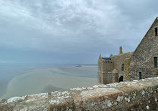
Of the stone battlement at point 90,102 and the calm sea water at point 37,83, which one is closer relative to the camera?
the stone battlement at point 90,102

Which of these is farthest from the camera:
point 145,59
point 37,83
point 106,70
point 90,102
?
point 37,83

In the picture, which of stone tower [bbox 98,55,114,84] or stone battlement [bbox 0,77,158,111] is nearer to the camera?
stone battlement [bbox 0,77,158,111]

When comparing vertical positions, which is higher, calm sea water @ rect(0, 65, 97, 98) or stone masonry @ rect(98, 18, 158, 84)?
stone masonry @ rect(98, 18, 158, 84)

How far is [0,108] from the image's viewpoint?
1288 millimetres

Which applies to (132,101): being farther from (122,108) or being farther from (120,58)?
(120,58)

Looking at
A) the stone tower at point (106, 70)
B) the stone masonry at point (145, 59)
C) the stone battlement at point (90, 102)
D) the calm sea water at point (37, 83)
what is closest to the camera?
the stone battlement at point (90, 102)

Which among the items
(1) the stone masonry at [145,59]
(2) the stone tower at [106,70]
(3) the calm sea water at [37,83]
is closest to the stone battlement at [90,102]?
(1) the stone masonry at [145,59]

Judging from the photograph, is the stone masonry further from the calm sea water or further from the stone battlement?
the calm sea water

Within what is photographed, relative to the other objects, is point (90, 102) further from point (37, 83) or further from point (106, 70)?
point (37, 83)

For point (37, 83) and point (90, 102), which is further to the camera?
point (37, 83)

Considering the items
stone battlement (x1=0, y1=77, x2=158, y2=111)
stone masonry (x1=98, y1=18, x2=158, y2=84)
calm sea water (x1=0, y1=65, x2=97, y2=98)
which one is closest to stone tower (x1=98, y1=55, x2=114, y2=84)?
calm sea water (x1=0, y1=65, x2=97, y2=98)

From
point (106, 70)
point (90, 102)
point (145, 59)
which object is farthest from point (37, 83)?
point (90, 102)

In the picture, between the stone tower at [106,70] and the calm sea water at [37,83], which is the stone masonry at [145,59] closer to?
the stone tower at [106,70]

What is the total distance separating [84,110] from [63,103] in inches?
14.7
